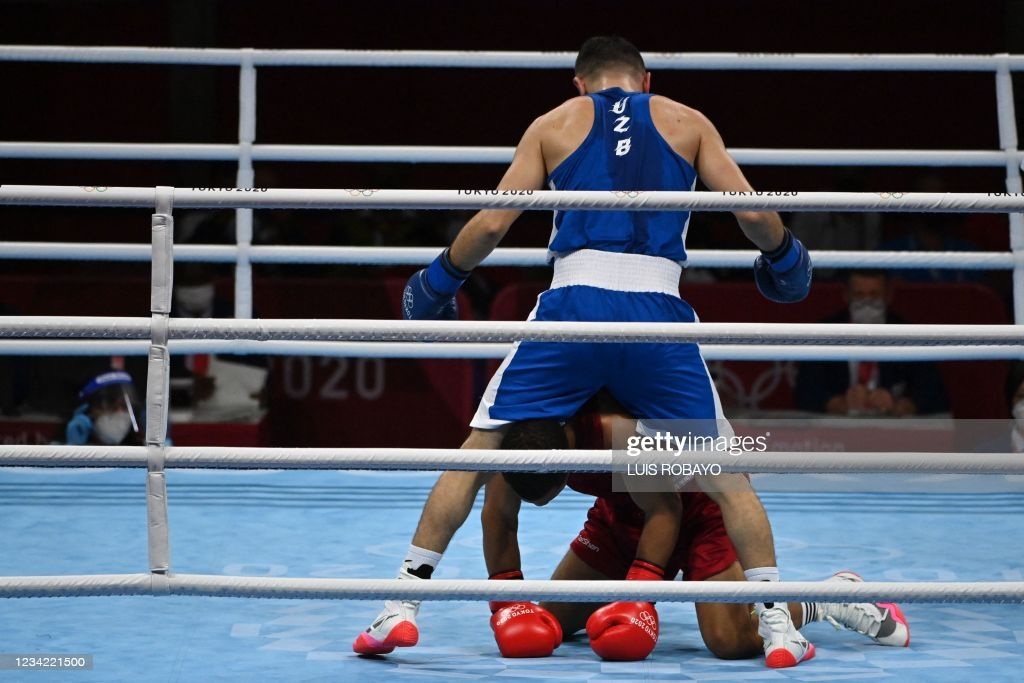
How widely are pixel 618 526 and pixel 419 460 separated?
81 cm

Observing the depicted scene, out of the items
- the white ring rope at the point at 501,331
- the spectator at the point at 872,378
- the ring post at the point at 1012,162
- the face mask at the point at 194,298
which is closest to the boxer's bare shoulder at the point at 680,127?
the white ring rope at the point at 501,331

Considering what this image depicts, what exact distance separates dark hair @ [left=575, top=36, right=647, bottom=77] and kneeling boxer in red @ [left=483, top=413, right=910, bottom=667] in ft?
2.59

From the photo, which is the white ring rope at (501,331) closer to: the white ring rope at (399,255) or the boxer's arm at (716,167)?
the boxer's arm at (716,167)

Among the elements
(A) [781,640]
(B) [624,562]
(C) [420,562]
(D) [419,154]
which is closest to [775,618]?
(A) [781,640]

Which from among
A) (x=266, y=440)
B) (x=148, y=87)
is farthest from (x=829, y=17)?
(x=266, y=440)

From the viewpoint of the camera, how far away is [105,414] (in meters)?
5.38

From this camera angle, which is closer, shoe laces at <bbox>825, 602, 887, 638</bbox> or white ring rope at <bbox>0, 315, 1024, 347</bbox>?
white ring rope at <bbox>0, 315, 1024, 347</bbox>

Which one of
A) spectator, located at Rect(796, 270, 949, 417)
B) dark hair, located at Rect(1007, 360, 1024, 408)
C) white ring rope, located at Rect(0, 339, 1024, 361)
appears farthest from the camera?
spectator, located at Rect(796, 270, 949, 417)

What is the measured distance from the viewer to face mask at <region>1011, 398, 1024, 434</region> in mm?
4555

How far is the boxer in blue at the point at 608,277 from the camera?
2.83m

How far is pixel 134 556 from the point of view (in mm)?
3461

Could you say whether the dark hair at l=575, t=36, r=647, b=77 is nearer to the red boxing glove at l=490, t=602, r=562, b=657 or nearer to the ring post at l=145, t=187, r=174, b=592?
the ring post at l=145, t=187, r=174, b=592

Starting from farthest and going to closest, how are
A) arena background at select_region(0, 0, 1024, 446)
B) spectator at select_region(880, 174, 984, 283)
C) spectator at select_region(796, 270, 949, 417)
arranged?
1. arena background at select_region(0, 0, 1024, 446)
2. spectator at select_region(880, 174, 984, 283)
3. spectator at select_region(796, 270, 949, 417)

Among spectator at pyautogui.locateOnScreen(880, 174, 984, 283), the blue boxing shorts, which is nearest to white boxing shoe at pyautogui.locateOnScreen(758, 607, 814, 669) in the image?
the blue boxing shorts
